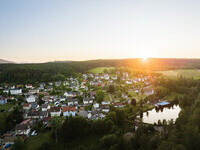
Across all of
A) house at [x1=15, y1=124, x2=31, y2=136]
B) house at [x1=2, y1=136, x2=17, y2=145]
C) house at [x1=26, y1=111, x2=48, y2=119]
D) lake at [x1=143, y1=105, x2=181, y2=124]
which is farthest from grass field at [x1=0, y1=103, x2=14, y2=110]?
lake at [x1=143, y1=105, x2=181, y2=124]

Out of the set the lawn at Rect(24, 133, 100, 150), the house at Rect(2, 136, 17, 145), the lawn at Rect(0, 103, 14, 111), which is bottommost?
the lawn at Rect(24, 133, 100, 150)

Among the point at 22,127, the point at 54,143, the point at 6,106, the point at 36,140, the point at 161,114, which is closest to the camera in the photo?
the point at 54,143

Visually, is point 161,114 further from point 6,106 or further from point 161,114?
point 6,106

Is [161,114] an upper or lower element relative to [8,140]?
lower

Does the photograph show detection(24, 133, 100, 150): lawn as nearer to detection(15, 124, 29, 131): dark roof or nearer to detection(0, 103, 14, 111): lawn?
detection(15, 124, 29, 131): dark roof

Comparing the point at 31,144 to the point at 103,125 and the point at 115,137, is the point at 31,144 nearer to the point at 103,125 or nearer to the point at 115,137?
the point at 103,125

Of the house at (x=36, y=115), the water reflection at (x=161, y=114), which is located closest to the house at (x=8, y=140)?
the house at (x=36, y=115)

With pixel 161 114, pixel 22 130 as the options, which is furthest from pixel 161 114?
pixel 22 130

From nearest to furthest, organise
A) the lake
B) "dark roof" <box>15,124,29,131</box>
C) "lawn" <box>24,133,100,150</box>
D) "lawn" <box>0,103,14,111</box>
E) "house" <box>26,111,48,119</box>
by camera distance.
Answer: "lawn" <box>24,133,100,150</box>, "dark roof" <box>15,124,29,131</box>, "house" <box>26,111,48,119</box>, the lake, "lawn" <box>0,103,14,111</box>
